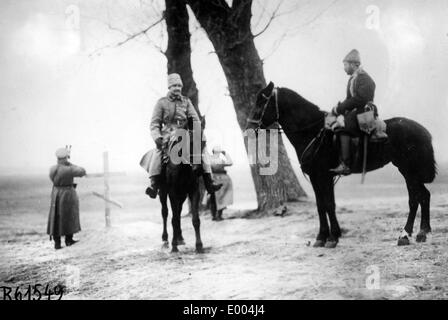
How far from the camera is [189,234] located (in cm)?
887

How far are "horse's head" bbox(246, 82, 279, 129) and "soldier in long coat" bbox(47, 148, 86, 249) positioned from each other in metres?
3.70

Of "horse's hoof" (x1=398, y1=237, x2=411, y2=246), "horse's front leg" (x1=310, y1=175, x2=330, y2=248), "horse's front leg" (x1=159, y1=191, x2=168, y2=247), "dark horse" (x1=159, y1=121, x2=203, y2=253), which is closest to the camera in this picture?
"horse's hoof" (x1=398, y1=237, x2=411, y2=246)

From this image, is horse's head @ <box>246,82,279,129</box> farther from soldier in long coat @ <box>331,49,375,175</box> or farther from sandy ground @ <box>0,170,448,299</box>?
sandy ground @ <box>0,170,448,299</box>

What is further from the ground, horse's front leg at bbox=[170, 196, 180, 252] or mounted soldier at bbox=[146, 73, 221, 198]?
mounted soldier at bbox=[146, 73, 221, 198]

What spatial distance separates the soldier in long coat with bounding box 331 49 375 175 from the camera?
653 centimetres

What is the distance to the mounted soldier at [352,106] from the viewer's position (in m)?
6.54

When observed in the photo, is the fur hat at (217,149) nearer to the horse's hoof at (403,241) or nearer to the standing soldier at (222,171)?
the standing soldier at (222,171)

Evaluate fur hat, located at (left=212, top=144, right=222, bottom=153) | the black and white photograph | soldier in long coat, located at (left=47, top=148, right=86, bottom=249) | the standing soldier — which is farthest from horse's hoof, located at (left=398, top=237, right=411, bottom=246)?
soldier in long coat, located at (left=47, top=148, right=86, bottom=249)

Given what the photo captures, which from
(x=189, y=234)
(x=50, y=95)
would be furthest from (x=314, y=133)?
(x=50, y=95)

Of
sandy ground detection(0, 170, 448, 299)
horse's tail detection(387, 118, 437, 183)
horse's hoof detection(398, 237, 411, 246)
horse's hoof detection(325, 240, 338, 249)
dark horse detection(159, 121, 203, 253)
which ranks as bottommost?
sandy ground detection(0, 170, 448, 299)

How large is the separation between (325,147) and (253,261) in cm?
185

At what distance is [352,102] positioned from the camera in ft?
21.5

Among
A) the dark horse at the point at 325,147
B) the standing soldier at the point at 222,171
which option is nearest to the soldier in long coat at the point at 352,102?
the dark horse at the point at 325,147

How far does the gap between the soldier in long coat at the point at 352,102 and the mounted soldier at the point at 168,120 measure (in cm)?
194
